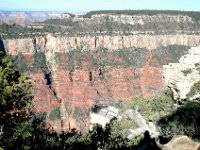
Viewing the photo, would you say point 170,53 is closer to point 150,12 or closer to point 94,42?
point 150,12

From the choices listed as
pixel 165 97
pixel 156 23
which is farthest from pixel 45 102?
pixel 165 97

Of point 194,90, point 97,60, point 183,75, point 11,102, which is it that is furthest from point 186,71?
point 97,60

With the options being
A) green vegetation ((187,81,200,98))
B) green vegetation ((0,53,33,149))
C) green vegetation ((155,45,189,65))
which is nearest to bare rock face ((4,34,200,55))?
green vegetation ((155,45,189,65))

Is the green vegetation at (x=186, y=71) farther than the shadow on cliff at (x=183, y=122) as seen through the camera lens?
Yes

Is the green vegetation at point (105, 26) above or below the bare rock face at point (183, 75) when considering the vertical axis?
below


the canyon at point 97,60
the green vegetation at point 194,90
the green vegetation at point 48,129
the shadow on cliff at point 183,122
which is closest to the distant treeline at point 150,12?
the canyon at point 97,60

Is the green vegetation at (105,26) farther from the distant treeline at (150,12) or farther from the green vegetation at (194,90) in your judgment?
the green vegetation at (194,90)
